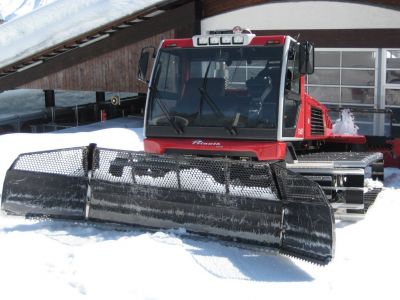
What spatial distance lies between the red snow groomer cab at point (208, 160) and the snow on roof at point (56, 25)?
10.5 meters

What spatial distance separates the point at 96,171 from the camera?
6141 millimetres

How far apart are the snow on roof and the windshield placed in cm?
1028

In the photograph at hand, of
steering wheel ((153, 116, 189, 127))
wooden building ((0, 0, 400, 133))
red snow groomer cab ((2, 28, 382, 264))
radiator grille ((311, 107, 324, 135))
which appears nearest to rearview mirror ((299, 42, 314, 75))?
red snow groomer cab ((2, 28, 382, 264))

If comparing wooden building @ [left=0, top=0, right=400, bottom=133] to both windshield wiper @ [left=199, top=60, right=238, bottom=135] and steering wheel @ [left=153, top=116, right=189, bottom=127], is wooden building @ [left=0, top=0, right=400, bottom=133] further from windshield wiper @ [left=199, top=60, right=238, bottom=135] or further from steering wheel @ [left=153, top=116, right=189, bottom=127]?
steering wheel @ [left=153, top=116, right=189, bottom=127]

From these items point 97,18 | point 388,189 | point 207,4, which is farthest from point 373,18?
point 97,18

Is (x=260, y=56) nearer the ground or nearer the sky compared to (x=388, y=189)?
nearer the sky

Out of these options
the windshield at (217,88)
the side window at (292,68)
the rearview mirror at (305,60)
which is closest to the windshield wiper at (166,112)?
the windshield at (217,88)

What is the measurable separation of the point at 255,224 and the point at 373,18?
→ 10646 millimetres

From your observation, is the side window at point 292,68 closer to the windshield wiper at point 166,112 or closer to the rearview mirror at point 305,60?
the rearview mirror at point 305,60

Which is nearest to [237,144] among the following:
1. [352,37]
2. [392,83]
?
[352,37]

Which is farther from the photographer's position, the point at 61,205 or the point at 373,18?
the point at 373,18

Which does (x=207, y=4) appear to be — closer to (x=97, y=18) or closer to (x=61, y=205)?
(x=97, y=18)

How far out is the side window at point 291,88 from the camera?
6254 mm

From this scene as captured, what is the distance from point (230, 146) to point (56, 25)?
1580 centimetres
